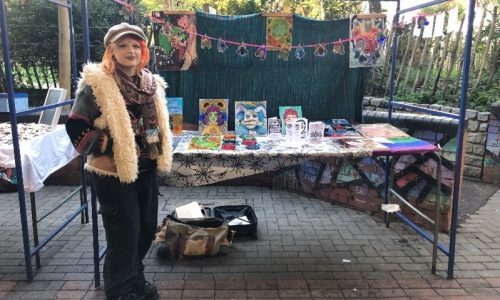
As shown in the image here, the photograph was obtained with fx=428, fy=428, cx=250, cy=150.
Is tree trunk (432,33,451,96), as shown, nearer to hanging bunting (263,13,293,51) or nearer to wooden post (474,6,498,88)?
wooden post (474,6,498,88)

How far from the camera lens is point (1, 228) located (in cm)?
436

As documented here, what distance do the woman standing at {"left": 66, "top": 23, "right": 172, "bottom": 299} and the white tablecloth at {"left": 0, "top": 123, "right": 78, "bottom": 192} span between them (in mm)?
709

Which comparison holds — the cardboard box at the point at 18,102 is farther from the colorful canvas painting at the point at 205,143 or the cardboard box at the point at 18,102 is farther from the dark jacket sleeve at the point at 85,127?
the dark jacket sleeve at the point at 85,127

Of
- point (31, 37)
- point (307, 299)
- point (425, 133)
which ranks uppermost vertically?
point (31, 37)

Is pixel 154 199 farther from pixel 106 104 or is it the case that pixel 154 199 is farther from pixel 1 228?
pixel 1 228

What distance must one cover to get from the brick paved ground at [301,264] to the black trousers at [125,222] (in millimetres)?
327

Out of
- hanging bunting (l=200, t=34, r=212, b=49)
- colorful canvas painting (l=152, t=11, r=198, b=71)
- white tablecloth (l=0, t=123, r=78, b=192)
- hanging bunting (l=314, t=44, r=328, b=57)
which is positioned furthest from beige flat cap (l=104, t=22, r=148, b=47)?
hanging bunting (l=314, t=44, r=328, b=57)

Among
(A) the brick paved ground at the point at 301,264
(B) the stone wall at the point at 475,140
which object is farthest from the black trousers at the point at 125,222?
(B) the stone wall at the point at 475,140

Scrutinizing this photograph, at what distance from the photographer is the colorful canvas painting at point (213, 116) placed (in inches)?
159

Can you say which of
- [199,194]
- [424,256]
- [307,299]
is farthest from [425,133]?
[199,194]

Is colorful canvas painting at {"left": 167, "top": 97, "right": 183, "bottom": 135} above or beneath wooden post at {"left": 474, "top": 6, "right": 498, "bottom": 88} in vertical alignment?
beneath

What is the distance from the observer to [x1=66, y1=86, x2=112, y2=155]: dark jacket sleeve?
262 centimetres

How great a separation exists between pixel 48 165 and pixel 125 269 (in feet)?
3.98

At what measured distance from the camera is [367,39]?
409cm
